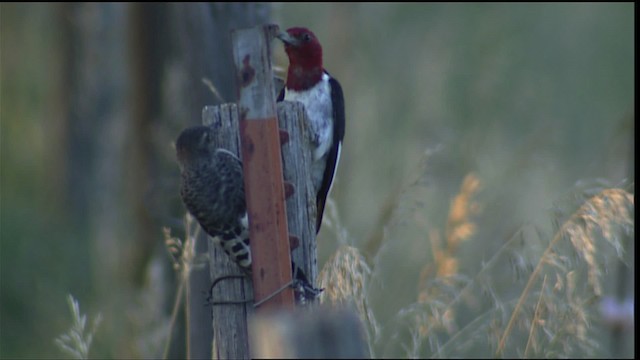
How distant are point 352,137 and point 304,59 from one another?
171 inches

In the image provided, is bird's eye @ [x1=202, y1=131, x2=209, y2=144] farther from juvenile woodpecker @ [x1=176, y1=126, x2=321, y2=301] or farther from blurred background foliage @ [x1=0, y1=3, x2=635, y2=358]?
blurred background foliage @ [x1=0, y1=3, x2=635, y2=358]

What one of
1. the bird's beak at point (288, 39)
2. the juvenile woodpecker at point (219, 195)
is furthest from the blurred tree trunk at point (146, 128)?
the juvenile woodpecker at point (219, 195)

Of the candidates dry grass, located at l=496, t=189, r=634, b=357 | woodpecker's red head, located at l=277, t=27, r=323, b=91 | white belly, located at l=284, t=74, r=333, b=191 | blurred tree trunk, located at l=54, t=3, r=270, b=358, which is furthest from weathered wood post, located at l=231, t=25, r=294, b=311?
woodpecker's red head, located at l=277, t=27, r=323, b=91

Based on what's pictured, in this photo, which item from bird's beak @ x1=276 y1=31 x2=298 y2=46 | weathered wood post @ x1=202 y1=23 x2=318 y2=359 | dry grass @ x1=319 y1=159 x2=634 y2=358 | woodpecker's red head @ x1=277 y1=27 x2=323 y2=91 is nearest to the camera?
weathered wood post @ x1=202 y1=23 x2=318 y2=359

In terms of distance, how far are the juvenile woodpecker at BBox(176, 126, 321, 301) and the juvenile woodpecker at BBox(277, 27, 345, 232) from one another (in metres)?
1.28

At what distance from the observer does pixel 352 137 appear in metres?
8.86

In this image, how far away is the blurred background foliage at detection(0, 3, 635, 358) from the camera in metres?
5.64

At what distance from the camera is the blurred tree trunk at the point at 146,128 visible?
17.6ft

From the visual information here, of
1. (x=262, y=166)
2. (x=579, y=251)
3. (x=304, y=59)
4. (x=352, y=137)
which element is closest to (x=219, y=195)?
(x=262, y=166)

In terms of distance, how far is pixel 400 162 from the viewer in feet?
28.5

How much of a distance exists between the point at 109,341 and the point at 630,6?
7.67 metres

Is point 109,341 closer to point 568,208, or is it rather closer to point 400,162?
point 568,208

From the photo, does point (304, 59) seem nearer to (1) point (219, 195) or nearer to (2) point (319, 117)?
(2) point (319, 117)

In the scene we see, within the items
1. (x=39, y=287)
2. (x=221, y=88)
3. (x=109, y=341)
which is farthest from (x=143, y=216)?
(x=221, y=88)
